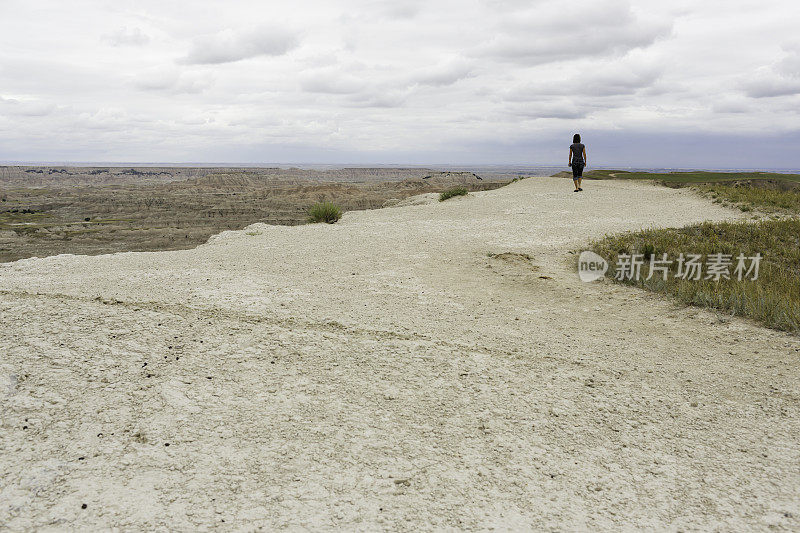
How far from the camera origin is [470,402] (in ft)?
16.7

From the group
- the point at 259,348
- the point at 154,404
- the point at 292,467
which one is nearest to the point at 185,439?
the point at 154,404

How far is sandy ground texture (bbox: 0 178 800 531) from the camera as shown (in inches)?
144

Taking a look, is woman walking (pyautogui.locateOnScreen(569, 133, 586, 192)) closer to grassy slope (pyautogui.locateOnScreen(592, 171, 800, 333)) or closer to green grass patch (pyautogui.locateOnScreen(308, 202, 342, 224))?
grassy slope (pyautogui.locateOnScreen(592, 171, 800, 333))

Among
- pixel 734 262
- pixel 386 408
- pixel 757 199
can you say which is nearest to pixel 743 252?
pixel 734 262

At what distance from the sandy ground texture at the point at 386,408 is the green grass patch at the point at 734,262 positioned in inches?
16.6

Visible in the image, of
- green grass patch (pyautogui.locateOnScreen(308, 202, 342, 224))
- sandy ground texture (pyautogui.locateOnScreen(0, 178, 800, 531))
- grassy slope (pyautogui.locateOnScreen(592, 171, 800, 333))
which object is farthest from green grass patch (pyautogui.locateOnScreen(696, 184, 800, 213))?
green grass patch (pyautogui.locateOnScreen(308, 202, 342, 224))

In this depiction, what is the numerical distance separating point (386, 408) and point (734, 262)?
9192 mm

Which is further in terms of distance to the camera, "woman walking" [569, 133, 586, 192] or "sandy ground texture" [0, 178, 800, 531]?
"woman walking" [569, 133, 586, 192]

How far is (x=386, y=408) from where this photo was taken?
16.3 feet

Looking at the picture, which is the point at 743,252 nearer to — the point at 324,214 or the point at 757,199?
the point at 757,199

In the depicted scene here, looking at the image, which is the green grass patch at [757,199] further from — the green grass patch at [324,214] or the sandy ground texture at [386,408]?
the green grass patch at [324,214]

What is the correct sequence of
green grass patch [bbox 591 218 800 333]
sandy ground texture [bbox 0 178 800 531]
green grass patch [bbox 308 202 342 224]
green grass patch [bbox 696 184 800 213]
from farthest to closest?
green grass patch [bbox 308 202 342 224] < green grass patch [bbox 696 184 800 213] < green grass patch [bbox 591 218 800 333] < sandy ground texture [bbox 0 178 800 531]

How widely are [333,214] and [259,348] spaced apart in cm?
1308

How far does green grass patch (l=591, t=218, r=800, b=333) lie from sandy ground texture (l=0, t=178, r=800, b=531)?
0.42 metres
